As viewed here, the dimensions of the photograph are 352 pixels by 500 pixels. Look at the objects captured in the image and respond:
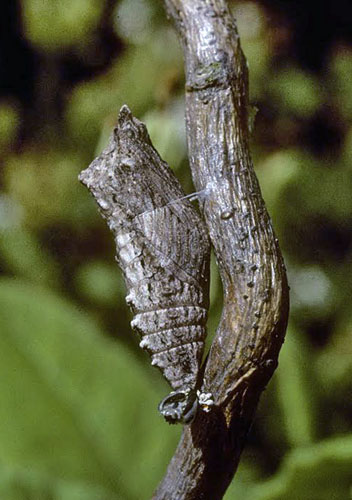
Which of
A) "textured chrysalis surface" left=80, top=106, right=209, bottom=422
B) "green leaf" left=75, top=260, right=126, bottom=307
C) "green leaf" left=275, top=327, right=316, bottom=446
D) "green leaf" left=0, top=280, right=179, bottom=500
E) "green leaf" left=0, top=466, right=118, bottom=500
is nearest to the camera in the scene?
"textured chrysalis surface" left=80, top=106, right=209, bottom=422

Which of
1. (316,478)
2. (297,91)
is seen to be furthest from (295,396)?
(297,91)

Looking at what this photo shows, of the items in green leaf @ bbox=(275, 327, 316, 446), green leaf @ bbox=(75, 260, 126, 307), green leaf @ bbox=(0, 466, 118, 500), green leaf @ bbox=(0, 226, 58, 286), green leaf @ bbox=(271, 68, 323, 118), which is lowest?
green leaf @ bbox=(275, 327, 316, 446)

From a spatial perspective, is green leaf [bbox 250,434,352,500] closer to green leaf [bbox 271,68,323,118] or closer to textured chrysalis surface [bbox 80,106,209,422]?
textured chrysalis surface [bbox 80,106,209,422]

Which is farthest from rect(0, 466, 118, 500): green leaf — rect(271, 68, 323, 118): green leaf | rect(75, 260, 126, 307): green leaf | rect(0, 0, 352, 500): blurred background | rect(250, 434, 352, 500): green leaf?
rect(271, 68, 323, 118): green leaf

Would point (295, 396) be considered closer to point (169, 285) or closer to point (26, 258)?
point (26, 258)

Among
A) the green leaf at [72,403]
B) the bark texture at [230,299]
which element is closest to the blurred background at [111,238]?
the green leaf at [72,403]

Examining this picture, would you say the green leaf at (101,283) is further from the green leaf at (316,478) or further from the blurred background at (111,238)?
the green leaf at (316,478)
